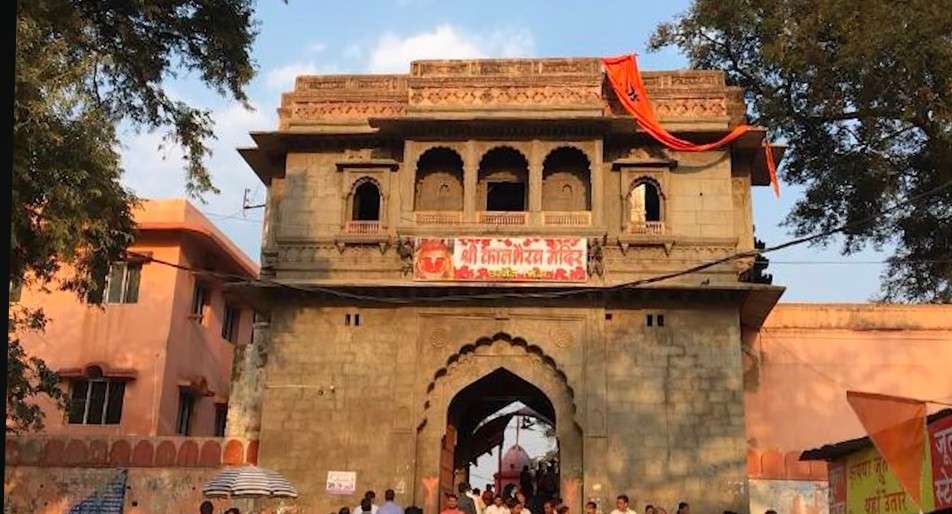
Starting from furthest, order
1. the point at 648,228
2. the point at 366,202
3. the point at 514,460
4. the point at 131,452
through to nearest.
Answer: the point at 514,460
the point at 366,202
the point at 131,452
the point at 648,228

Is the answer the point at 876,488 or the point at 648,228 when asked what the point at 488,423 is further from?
the point at 876,488

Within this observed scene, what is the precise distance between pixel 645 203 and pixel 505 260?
3.12m

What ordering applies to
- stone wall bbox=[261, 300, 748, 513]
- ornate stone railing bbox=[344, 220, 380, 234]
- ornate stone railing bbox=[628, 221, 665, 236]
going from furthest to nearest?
ornate stone railing bbox=[344, 220, 380, 234] < ornate stone railing bbox=[628, 221, 665, 236] < stone wall bbox=[261, 300, 748, 513]

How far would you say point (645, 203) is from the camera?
18.7 m

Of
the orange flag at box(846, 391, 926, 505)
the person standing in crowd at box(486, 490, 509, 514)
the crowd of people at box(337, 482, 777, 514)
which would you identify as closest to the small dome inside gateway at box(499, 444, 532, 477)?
the crowd of people at box(337, 482, 777, 514)

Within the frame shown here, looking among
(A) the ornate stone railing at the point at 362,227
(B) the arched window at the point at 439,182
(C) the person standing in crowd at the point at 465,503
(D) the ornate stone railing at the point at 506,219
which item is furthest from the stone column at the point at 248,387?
(C) the person standing in crowd at the point at 465,503

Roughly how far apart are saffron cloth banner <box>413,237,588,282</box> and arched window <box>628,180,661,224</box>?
1520 millimetres

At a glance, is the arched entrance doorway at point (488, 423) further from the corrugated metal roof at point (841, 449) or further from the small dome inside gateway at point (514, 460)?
the corrugated metal roof at point (841, 449)

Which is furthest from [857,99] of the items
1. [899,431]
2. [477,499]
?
[899,431]

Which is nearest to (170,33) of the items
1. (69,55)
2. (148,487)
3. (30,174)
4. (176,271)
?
(69,55)

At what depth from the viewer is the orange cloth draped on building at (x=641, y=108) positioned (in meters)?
18.1

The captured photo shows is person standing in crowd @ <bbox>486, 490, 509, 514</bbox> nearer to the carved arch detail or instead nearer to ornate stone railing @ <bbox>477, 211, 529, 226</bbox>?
the carved arch detail

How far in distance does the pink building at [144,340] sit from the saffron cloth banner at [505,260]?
242 inches

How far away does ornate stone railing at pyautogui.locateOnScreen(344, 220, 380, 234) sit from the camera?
18453mm
